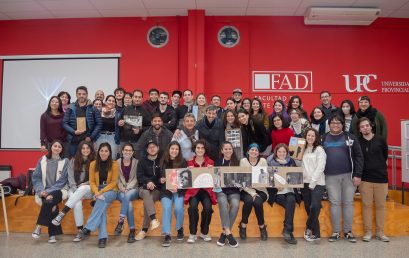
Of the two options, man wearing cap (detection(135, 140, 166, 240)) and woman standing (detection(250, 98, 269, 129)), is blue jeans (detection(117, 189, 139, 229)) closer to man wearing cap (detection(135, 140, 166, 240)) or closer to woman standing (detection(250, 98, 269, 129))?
man wearing cap (detection(135, 140, 166, 240))

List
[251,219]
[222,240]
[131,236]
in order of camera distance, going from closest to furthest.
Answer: [222,240] → [131,236] → [251,219]

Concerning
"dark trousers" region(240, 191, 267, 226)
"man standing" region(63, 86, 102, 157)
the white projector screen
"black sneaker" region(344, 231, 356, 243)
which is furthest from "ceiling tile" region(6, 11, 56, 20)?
"black sneaker" region(344, 231, 356, 243)

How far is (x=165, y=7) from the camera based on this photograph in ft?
20.6

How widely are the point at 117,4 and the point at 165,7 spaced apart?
903 mm

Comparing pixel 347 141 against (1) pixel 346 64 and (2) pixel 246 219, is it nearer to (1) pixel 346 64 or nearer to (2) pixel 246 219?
(2) pixel 246 219

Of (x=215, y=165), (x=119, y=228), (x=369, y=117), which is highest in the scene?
(x=369, y=117)

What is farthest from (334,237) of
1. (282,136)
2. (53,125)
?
(53,125)

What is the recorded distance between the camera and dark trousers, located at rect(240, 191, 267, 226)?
3.72 metres

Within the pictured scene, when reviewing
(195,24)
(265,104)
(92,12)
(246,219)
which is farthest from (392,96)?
(92,12)

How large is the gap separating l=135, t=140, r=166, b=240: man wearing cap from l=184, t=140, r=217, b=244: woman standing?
1.25ft

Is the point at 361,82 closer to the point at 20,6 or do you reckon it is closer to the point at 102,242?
the point at 102,242

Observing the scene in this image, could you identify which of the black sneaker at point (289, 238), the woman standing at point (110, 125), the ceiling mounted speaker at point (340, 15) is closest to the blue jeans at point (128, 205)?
the woman standing at point (110, 125)

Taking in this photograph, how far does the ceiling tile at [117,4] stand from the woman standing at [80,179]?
326cm

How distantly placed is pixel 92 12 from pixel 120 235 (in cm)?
461
